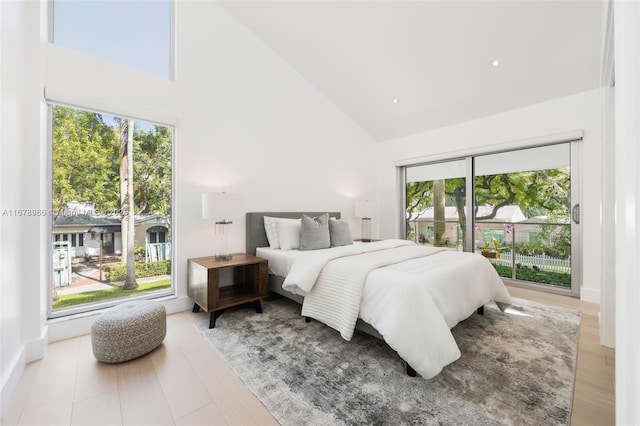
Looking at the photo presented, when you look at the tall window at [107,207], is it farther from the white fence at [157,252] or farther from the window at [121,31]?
the window at [121,31]

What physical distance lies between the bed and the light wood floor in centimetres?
71

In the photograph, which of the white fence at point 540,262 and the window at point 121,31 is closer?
the window at point 121,31

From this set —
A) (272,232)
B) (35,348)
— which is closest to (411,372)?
(272,232)

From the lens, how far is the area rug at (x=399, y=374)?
4.59ft

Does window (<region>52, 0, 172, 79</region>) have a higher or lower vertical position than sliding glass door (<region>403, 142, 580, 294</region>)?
higher

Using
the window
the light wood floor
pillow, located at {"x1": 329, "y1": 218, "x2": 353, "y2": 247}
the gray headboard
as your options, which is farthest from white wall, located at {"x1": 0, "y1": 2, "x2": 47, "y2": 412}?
pillow, located at {"x1": 329, "y1": 218, "x2": 353, "y2": 247}

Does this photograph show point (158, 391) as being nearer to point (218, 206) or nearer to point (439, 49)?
point (218, 206)

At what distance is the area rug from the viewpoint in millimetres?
1398

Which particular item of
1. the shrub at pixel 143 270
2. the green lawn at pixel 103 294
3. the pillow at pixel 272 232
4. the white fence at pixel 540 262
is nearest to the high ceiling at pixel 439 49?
the white fence at pixel 540 262

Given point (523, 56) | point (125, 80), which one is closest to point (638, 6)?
point (523, 56)

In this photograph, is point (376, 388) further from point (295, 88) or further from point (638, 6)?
point (295, 88)

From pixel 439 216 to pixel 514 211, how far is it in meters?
1.05

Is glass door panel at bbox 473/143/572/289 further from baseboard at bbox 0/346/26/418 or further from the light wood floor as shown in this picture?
baseboard at bbox 0/346/26/418

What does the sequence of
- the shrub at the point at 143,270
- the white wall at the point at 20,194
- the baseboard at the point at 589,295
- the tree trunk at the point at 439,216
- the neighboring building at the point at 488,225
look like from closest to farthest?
the white wall at the point at 20,194, the shrub at the point at 143,270, the baseboard at the point at 589,295, the neighboring building at the point at 488,225, the tree trunk at the point at 439,216
